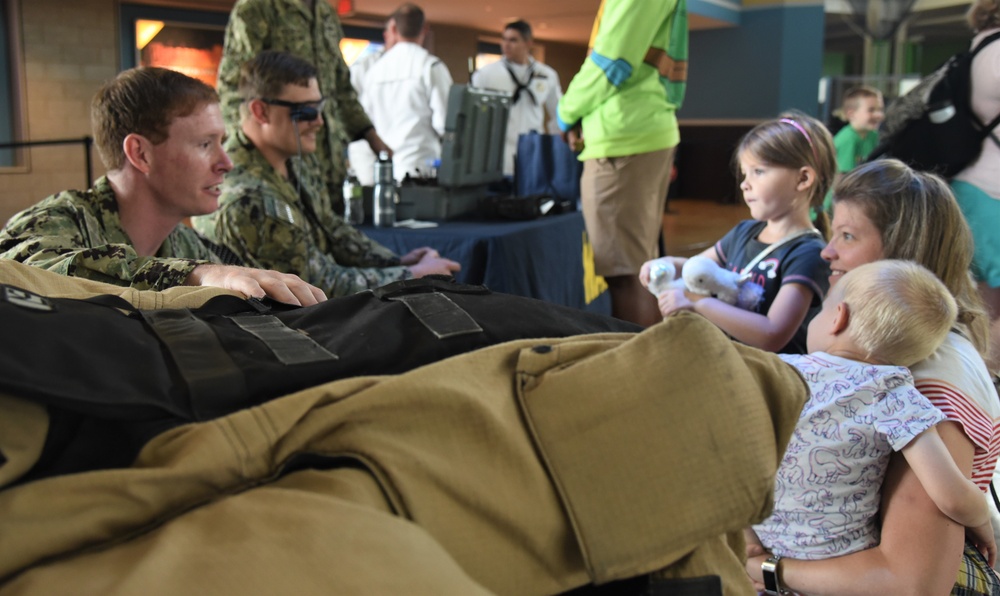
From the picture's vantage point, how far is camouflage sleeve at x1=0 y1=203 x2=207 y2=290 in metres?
1.29

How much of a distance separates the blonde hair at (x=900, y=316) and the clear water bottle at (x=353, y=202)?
2170mm

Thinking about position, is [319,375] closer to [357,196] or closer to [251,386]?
[251,386]

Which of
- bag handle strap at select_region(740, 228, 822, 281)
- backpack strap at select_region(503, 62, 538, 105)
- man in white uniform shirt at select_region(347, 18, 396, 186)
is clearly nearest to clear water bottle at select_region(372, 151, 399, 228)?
bag handle strap at select_region(740, 228, 822, 281)

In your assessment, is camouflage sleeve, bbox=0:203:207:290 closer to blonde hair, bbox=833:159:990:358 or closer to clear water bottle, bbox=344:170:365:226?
blonde hair, bbox=833:159:990:358

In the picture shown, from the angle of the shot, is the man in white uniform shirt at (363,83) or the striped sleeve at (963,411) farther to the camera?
the man in white uniform shirt at (363,83)

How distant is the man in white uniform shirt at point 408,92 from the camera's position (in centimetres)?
499

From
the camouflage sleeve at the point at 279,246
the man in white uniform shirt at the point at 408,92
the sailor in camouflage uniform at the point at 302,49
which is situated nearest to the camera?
the camouflage sleeve at the point at 279,246

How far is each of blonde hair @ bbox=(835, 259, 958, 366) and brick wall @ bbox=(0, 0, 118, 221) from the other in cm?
698

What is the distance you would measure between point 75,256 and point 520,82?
4.89 meters

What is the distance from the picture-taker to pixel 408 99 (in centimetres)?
508

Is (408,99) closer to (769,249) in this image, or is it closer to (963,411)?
(769,249)

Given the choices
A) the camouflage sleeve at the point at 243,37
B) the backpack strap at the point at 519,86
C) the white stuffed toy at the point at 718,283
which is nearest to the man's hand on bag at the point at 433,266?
the white stuffed toy at the point at 718,283

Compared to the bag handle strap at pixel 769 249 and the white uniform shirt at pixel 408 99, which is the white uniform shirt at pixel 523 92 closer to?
the white uniform shirt at pixel 408 99

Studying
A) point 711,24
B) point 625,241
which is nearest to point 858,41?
point 711,24
